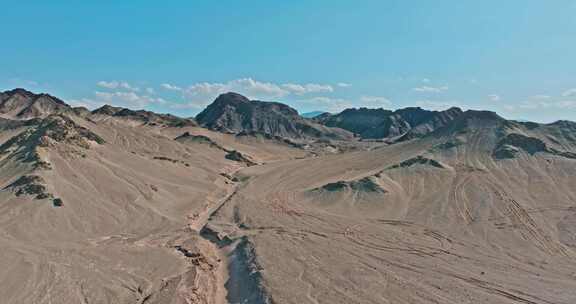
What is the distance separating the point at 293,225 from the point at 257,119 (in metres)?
139

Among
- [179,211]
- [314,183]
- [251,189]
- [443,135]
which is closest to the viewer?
[179,211]

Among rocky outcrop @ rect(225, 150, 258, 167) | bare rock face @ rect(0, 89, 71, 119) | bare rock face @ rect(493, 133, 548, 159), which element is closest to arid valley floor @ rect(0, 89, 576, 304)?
bare rock face @ rect(493, 133, 548, 159)

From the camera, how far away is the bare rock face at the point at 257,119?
167 metres

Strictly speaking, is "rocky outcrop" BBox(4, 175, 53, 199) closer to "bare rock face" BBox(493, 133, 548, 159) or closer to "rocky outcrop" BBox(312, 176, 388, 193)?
"rocky outcrop" BBox(312, 176, 388, 193)

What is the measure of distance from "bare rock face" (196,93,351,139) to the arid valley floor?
9205cm

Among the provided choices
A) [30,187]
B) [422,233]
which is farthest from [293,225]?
[30,187]

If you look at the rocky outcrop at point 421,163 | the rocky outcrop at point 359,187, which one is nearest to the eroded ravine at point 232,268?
the rocky outcrop at point 359,187

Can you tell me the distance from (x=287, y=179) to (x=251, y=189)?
8.27 meters

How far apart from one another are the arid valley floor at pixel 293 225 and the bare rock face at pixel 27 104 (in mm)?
88043

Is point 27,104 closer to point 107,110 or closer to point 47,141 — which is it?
point 107,110

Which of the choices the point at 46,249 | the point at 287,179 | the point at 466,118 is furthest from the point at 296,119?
the point at 46,249

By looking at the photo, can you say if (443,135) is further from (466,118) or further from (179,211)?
(179,211)

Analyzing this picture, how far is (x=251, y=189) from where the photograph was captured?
183 feet

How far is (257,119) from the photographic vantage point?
17512 centimetres
